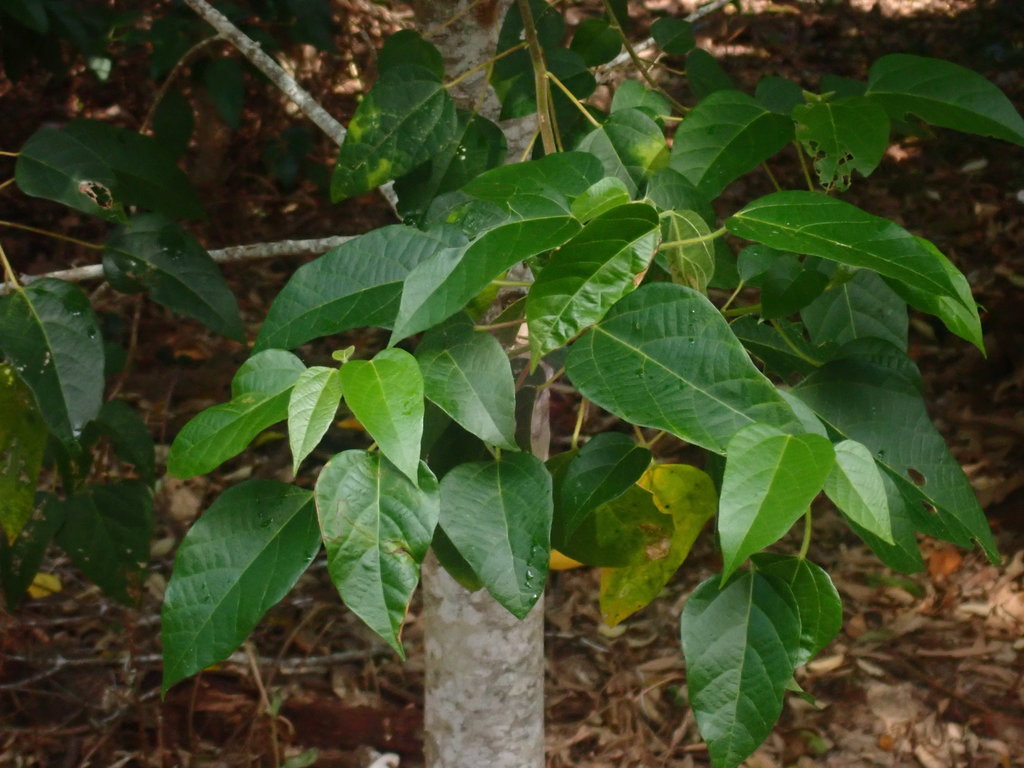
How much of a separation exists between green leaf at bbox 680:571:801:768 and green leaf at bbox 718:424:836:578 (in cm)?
18

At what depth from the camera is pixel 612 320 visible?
76 centimetres

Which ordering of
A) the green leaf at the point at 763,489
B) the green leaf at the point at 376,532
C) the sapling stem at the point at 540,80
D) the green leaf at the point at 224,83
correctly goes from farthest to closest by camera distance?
the green leaf at the point at 224,83 → the sapling stem at the point at 540,80 → the green leaf at the point at 376,532 → the green leaf at the point at 763,489

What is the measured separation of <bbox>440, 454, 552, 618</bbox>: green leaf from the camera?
80cm

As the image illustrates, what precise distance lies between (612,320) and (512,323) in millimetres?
140

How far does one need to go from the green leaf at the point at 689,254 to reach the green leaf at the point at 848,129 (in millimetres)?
209

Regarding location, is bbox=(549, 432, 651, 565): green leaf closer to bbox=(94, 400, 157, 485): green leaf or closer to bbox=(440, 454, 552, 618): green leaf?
bbox=(440, 454, 552, 618): green leaf

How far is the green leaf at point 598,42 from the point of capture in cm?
131

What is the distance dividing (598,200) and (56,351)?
650 millimetres

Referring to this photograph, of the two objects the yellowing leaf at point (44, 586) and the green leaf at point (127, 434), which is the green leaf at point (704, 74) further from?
the yellowing leaf at point (44, 586)

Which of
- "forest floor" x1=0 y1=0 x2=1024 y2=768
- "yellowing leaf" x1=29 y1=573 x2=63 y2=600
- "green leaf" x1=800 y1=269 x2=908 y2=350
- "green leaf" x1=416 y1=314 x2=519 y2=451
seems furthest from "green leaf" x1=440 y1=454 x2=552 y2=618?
"yellowing leaf" x1=29 y1=573 x2=63 y2=600

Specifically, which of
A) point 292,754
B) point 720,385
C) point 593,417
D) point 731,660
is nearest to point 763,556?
point 731,660

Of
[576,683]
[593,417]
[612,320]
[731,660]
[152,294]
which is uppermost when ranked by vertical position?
[612,320]

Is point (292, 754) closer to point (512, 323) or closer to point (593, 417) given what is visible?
point (593, 417)

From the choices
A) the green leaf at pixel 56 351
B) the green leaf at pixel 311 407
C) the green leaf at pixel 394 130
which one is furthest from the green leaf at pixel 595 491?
the green leaf at pixel 56 351
